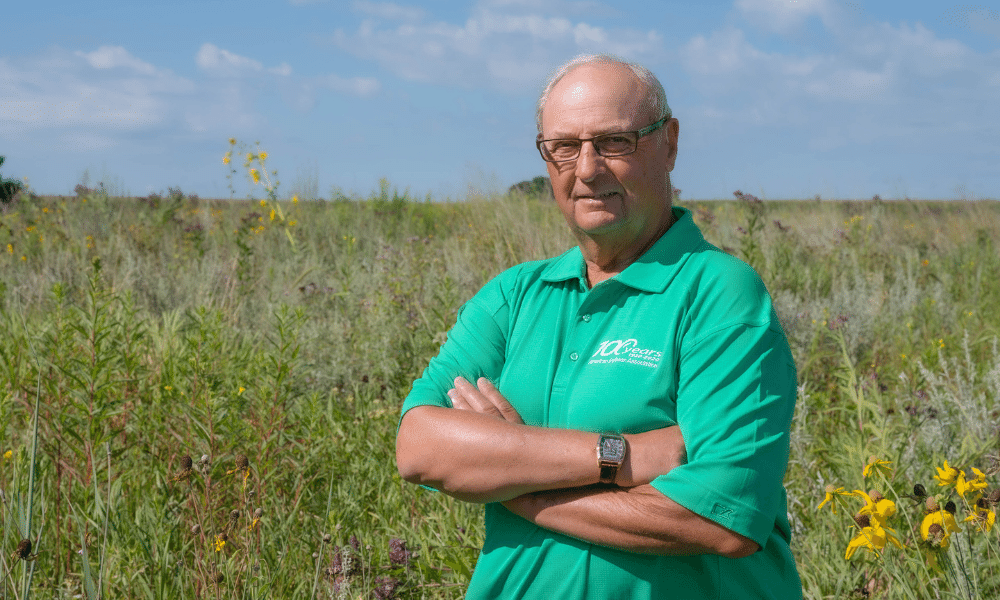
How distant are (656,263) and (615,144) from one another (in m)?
0.32

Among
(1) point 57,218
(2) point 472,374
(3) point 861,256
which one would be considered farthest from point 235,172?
(3) point 861,256

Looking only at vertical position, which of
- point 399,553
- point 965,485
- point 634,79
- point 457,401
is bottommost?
point 399,553

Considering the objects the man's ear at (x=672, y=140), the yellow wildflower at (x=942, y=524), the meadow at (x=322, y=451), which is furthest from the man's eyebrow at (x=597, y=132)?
the yellow wildflower at (x=942, y=524)

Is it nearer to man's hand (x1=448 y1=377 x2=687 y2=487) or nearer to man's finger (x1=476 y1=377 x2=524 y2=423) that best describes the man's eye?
man's finger (x1=476 y1=377 x2=524 y2=423)

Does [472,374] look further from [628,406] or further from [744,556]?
[744,556]

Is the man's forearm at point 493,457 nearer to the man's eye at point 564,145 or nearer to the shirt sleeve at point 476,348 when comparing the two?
the shirt sleeve at point 476,348

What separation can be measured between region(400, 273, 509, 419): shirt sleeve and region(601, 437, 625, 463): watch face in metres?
0.52

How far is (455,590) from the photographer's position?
2.52 m

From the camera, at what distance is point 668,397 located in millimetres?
1625

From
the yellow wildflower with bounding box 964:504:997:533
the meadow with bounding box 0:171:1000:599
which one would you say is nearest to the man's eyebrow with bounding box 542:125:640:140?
the meadow with bounding box 0:171:1000:599

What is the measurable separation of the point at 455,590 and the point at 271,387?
3.77 feet

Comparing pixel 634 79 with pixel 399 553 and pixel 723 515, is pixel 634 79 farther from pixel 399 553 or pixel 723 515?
pixel 399 553

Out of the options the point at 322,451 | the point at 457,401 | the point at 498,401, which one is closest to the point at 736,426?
the point at 498,401

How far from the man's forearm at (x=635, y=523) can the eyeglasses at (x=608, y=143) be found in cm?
83
